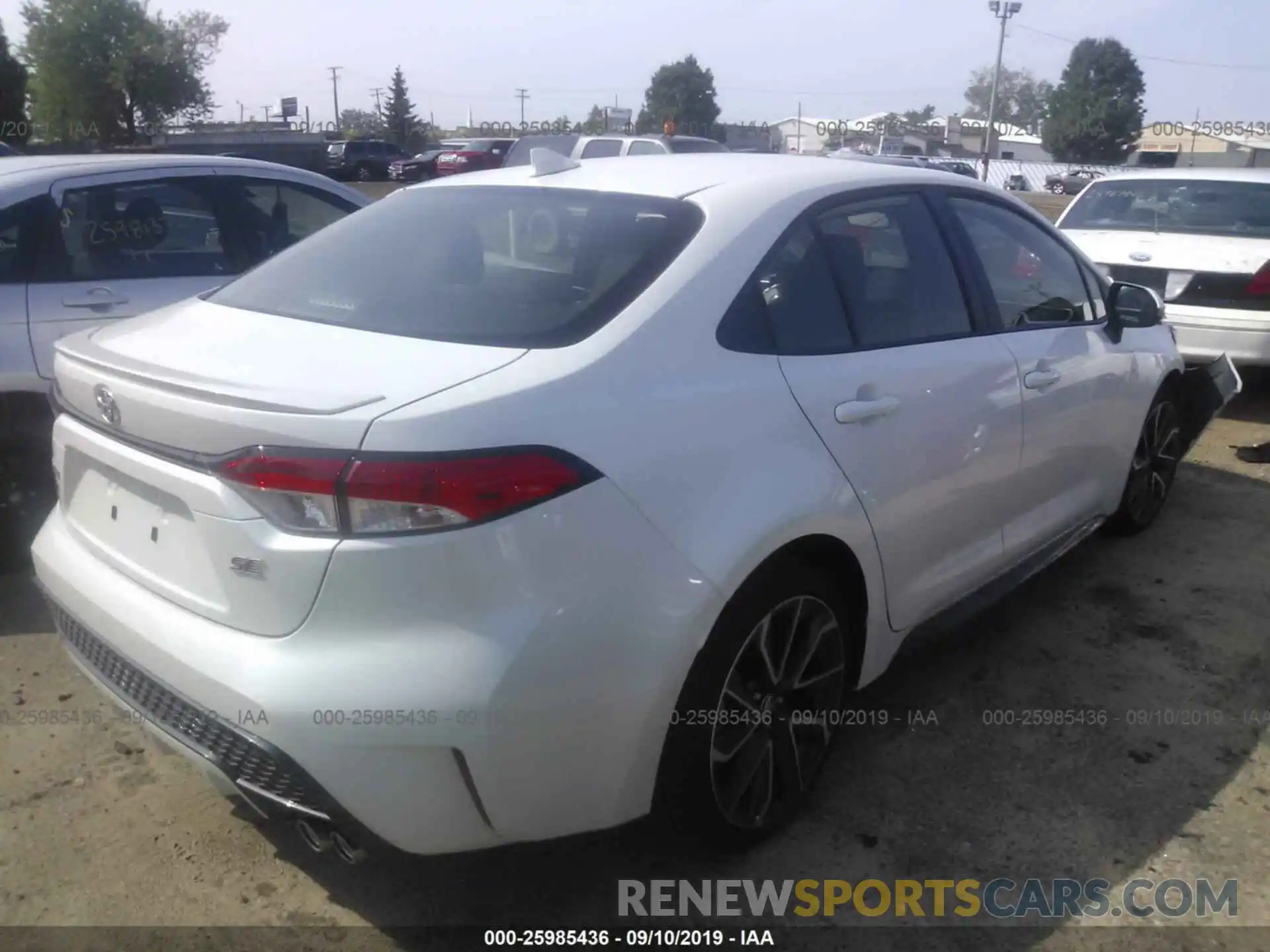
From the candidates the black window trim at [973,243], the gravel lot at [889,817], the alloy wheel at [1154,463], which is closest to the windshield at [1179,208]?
the alloy wheel at [1154,463]

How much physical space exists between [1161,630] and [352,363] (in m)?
3.23

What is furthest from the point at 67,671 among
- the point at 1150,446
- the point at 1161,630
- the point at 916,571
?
the point at 1150,446

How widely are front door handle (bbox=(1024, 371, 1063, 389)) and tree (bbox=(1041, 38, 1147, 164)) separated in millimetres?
70897

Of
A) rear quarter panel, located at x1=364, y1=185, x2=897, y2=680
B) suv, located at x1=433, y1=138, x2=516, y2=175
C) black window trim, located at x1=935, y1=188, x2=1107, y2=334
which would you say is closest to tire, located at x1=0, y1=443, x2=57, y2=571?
rear quarter panel, located at x1=364, y1=185, x2=897, y2=680

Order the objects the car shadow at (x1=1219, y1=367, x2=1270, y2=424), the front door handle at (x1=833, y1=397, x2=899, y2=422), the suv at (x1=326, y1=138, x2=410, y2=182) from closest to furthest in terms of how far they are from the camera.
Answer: the front door handle at (x1=833, y1=397, x2=899, y2=422) → the car shadow at (x1=1219, y1=367, x2=1270, y2=424) → the suv at (x1=326, y1=138, x2=410, y2=182)

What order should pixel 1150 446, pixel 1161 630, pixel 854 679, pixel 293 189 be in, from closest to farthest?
1. pixel 854 679
2. pixel 1161 630
3. pixel 1150 446
4. pixel 293 189

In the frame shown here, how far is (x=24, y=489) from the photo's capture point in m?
4.16

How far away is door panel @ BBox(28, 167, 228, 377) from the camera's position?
4254 millimetres

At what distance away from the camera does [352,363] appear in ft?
7.34

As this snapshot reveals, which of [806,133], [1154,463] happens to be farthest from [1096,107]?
[1154,463]

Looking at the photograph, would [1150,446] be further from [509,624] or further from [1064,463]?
[509,624]

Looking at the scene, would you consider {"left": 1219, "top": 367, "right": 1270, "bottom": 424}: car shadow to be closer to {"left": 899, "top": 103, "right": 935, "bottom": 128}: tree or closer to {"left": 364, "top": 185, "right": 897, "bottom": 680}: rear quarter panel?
{"left": 364, "top": 185, "right": 897, "bottom": 680}: rear quarter panel

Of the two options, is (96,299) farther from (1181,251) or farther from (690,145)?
(690,145)

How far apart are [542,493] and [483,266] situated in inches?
35.0
